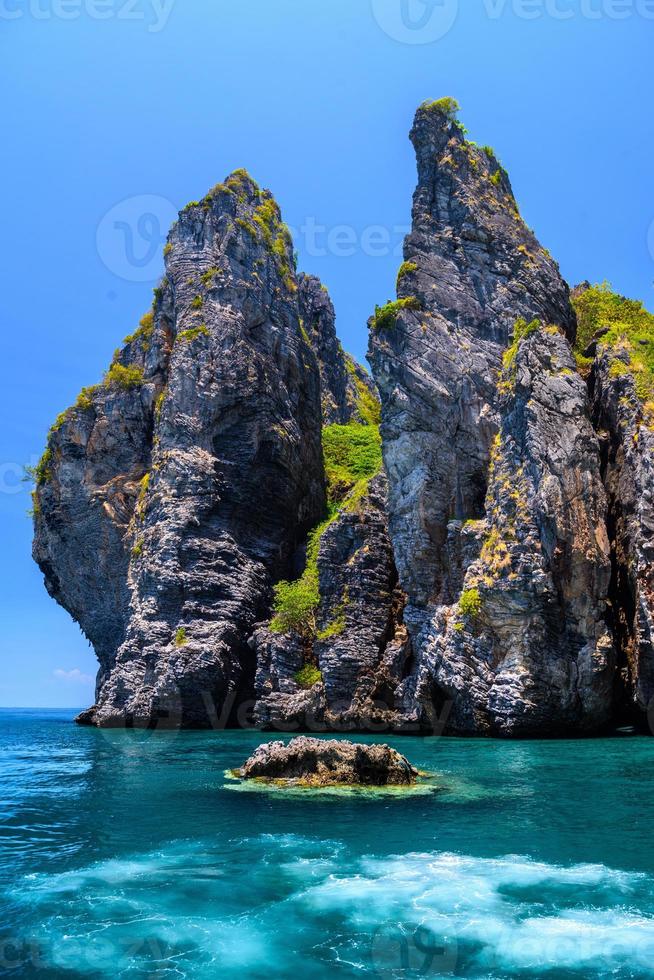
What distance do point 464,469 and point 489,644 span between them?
11915 mm

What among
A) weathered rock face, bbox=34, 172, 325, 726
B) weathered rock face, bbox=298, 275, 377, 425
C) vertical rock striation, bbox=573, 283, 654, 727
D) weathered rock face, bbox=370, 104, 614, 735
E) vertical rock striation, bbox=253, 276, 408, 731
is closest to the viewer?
vertical rock striation, bbox=573, 283, 654, 727

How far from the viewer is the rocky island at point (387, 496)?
37.3 meters

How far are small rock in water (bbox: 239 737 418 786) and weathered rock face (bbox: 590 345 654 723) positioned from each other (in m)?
17.1

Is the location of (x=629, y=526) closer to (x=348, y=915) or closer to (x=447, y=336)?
(x=447, y=336)

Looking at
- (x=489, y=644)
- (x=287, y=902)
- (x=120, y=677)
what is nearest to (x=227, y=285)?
(x=120, y=677)

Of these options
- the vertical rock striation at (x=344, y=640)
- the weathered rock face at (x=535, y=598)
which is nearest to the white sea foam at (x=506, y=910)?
the weathered rock face at (x=535, y=598)

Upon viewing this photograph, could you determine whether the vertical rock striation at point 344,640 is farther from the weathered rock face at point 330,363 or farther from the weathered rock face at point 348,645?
the weathered rock face at point 330,363

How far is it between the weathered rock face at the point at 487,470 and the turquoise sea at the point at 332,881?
14241 millimetres

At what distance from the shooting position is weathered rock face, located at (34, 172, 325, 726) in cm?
5103

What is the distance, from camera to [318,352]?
89938 millimetres

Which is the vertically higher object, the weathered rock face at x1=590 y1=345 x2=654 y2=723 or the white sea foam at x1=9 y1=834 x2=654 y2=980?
the weathered rock face at x1=590 y1=345 x2=654 y2=723

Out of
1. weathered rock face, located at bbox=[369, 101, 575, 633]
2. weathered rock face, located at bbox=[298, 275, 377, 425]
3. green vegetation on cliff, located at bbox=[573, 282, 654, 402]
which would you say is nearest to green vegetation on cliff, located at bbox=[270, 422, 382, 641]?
weathered rock face, located at bbox=[298, 275, 377, 425]

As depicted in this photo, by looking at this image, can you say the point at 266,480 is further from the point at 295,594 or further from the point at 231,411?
the point at 295,594

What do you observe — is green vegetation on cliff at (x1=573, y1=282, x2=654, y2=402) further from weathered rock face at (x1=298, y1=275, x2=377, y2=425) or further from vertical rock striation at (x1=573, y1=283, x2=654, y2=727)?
weathered rock face at (x1=298, y1=275, x2=377, y2=425)
